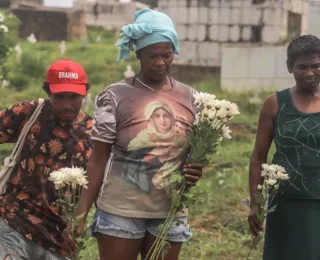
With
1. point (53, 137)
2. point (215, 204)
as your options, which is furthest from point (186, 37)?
point (53, 137)

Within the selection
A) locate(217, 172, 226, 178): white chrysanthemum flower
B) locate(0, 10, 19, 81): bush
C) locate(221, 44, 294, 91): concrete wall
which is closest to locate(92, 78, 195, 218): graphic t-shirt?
locate(217, 172, 226, 178): white chrysanthemum flower

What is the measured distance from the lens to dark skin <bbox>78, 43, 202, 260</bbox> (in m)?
3.38

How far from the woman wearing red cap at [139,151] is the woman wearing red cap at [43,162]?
445 mm

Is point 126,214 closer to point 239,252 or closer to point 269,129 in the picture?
point 269,129

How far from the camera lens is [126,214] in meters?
3.37

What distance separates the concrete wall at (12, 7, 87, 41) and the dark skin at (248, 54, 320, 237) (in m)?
16.0

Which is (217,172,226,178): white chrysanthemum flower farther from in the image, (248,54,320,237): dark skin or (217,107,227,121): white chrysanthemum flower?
(217,107,227,121): white chrysanthemum flower

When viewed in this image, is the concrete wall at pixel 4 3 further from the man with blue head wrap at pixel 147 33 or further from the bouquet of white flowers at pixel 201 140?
the bouquet of white flowers at pixel 201 140

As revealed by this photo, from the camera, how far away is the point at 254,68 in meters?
12.0

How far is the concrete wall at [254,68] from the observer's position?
11789mm

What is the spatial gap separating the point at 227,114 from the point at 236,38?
964cm

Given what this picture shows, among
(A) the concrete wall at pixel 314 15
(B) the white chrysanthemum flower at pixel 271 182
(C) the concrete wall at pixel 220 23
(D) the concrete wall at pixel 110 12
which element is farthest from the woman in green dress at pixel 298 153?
(D) the concrete wall at pixel 110 12

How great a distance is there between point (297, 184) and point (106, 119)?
0.96m

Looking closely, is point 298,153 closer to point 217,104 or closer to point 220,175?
point 217,104
